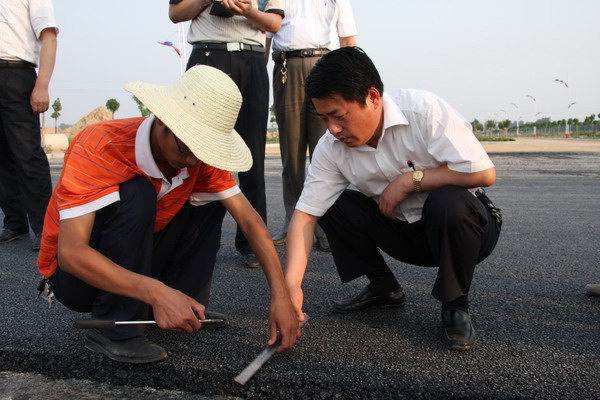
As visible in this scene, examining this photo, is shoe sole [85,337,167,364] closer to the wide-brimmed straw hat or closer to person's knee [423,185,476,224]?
the wide-brimmed straw hat

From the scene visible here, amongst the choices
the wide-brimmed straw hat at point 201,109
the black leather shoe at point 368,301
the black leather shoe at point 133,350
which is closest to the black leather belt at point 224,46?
the wide-brimmed straw hat at point 201,109

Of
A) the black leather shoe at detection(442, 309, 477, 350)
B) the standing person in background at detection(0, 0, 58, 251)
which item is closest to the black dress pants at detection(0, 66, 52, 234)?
the standing person in background at detection(0, 0, 58, 251)

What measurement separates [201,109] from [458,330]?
50.8 inches

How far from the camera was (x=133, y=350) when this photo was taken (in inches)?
78.0

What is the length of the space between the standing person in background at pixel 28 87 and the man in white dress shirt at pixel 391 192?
2383 mm

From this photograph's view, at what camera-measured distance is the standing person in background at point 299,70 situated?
3744mm

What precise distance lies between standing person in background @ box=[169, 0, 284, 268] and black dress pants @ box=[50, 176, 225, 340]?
107 centimetres

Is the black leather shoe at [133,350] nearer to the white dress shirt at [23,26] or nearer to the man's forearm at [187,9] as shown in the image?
the man's forearm at [187,9]

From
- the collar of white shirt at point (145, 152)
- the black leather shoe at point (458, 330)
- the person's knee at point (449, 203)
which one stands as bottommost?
the black leather shoe at point (458, 330)

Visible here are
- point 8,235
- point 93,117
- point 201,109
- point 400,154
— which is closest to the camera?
point 201,109

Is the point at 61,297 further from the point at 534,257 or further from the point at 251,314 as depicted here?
the point at 534,257

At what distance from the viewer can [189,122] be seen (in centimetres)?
181

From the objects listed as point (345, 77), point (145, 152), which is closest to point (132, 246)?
point (145, 152)

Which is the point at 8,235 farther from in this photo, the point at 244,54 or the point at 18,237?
the point at 244,54
